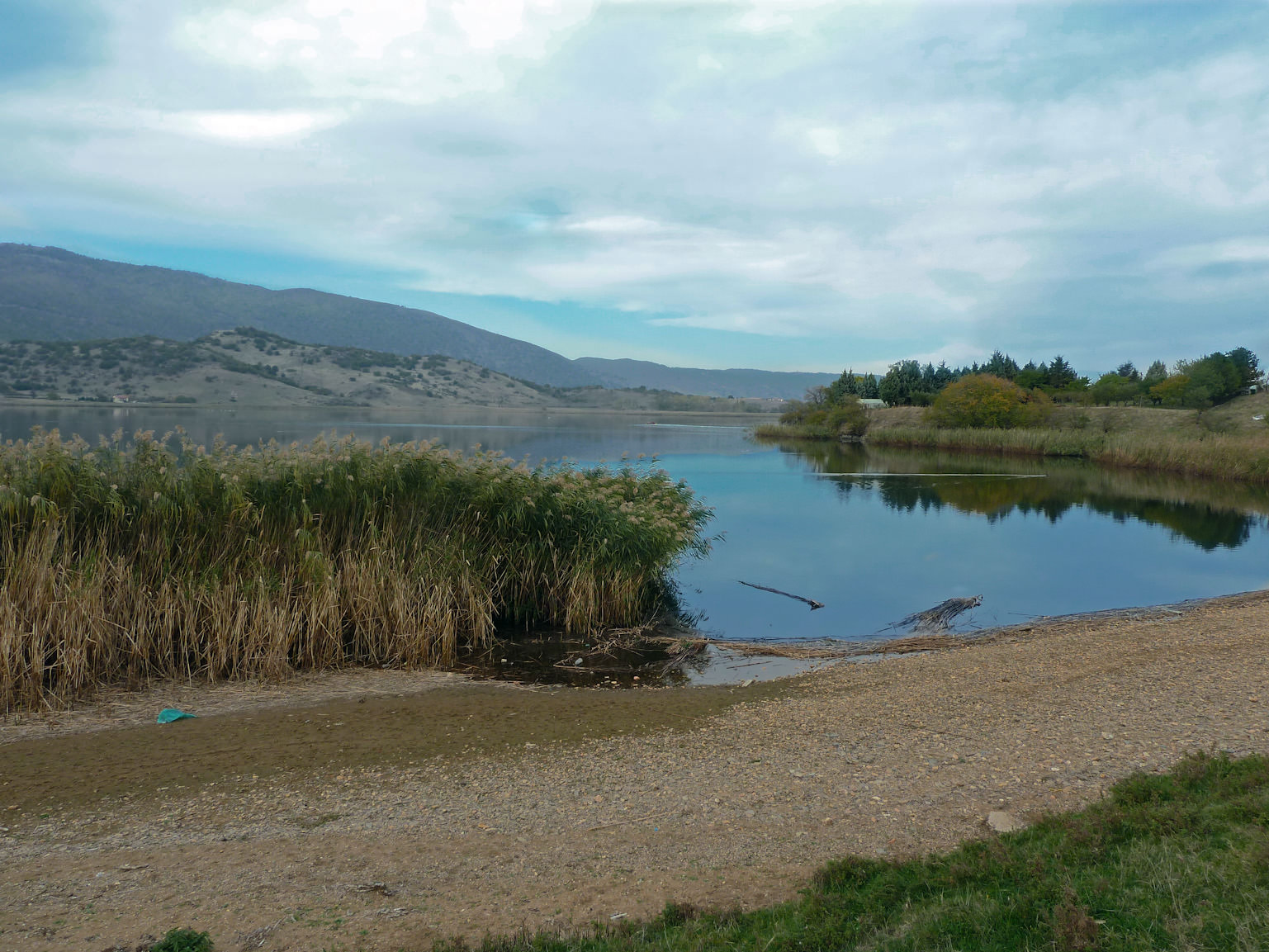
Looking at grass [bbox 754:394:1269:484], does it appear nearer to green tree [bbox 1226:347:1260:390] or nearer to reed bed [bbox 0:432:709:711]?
green tree [bbox 1226:347:1260:390]

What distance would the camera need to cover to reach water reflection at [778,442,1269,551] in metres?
27.1

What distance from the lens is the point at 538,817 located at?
208 inches

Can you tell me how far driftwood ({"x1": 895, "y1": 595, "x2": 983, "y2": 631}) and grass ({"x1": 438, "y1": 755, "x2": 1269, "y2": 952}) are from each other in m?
9.11

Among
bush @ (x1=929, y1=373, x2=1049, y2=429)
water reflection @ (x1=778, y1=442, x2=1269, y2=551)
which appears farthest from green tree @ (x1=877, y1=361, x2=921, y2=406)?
water reflection @ (x1=778, y1=442, x2=1269, y2=551)

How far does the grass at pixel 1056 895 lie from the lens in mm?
2914

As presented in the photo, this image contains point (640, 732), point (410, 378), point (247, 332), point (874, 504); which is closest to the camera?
point (640, 732)

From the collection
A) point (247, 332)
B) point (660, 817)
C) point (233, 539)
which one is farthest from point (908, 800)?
point (247, 332)

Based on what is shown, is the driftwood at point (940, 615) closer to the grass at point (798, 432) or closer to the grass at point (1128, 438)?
the grass at point (1128, 438)

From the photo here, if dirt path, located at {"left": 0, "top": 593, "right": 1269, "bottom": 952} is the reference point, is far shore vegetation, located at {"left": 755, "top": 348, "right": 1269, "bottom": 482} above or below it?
above

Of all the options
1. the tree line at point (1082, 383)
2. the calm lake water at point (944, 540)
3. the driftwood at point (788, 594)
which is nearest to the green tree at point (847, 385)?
the tree line at point (1082, 383)

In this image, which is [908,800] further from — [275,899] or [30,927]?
[30,927]

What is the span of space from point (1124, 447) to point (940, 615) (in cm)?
4092

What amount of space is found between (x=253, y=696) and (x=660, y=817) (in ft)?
17.3

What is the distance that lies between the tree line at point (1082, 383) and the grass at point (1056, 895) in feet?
224
